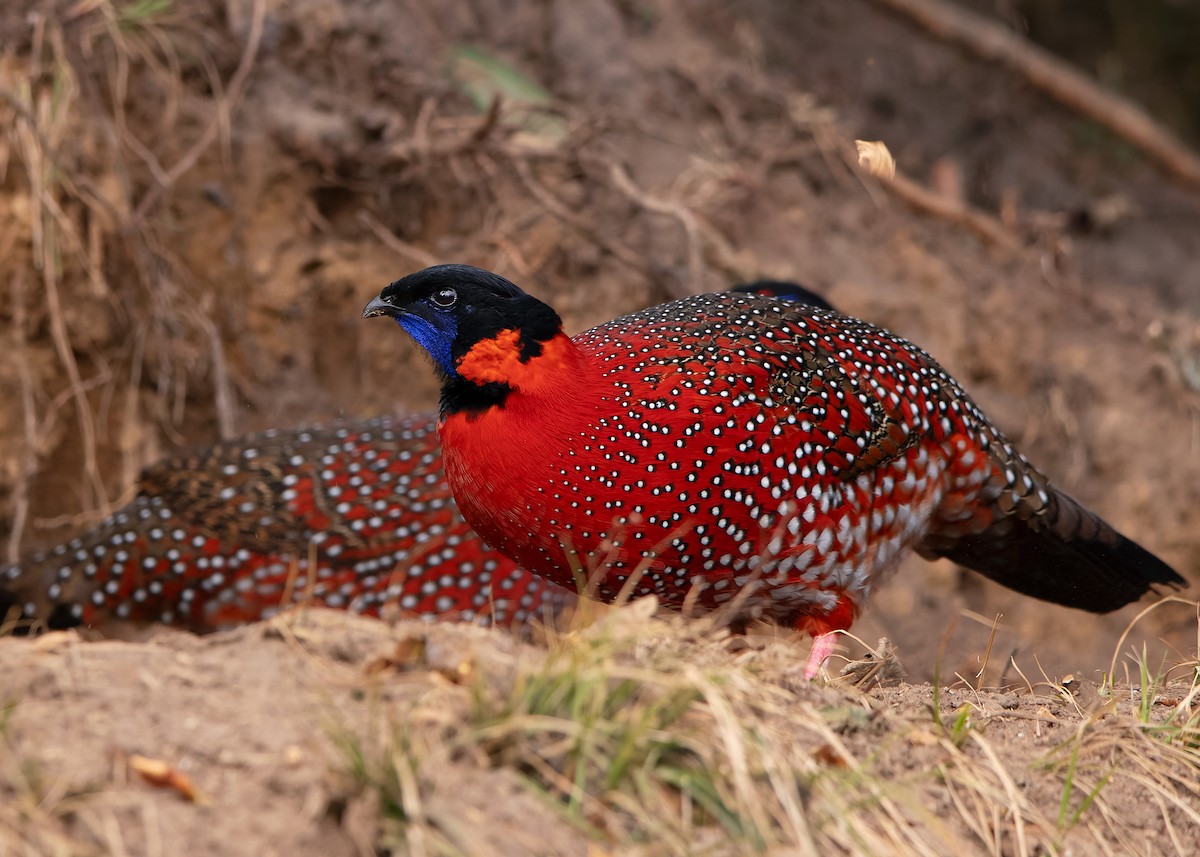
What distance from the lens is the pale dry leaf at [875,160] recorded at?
7.55m

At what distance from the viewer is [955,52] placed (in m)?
8.63

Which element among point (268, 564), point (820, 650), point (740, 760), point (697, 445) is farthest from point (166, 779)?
point (268, 564)

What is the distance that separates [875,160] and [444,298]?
458 centimetres

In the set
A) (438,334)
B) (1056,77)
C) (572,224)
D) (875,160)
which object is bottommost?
(572,224)

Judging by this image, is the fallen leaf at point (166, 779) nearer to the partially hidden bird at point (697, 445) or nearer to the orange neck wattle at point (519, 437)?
the partially hidden bird at point (697, 445)

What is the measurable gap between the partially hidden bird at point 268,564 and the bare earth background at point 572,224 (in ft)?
2.78

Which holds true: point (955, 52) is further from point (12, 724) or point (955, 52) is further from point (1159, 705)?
point (12, 724)

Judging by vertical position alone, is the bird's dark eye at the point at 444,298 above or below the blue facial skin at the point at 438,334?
above

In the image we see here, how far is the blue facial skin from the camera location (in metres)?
3.59

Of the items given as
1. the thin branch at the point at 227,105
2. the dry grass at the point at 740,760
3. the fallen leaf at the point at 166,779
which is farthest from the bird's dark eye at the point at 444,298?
the thin branch at the point at 227,105

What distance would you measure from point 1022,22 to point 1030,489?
5491 millimetres

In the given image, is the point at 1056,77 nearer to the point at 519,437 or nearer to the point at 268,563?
the point at 268,563

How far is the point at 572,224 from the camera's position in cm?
655

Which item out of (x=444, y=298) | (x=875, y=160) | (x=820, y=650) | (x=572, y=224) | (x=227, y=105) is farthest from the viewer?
(x=875, y=160)
